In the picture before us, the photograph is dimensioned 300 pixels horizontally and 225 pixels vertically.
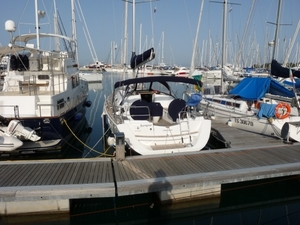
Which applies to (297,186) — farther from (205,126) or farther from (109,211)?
(109,211)

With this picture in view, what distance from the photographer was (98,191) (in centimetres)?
574

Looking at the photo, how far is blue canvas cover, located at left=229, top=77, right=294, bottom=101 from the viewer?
1223cm

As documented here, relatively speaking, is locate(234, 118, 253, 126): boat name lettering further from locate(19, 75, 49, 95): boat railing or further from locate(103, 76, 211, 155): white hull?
locate(19, 75, 49, 95): boat railing

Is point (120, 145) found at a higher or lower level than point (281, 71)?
lower

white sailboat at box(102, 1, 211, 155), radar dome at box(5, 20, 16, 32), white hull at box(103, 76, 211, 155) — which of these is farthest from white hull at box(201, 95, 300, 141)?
radar dome at box(5, 20, 16, 32)

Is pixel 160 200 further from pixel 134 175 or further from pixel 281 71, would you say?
pixel 281 71

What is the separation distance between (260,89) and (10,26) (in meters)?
11.4

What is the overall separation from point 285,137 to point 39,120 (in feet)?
28.0

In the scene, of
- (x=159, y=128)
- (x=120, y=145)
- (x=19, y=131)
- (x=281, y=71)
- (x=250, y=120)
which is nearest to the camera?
(x=120, y=145)

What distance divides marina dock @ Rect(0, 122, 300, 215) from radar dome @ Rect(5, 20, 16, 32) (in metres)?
6.73

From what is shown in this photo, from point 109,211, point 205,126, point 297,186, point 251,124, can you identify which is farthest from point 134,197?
point 251,124

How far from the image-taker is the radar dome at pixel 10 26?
11.1m

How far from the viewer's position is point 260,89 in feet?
40.4

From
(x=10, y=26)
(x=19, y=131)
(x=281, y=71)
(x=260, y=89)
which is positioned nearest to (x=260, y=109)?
(x=260, y=89)
